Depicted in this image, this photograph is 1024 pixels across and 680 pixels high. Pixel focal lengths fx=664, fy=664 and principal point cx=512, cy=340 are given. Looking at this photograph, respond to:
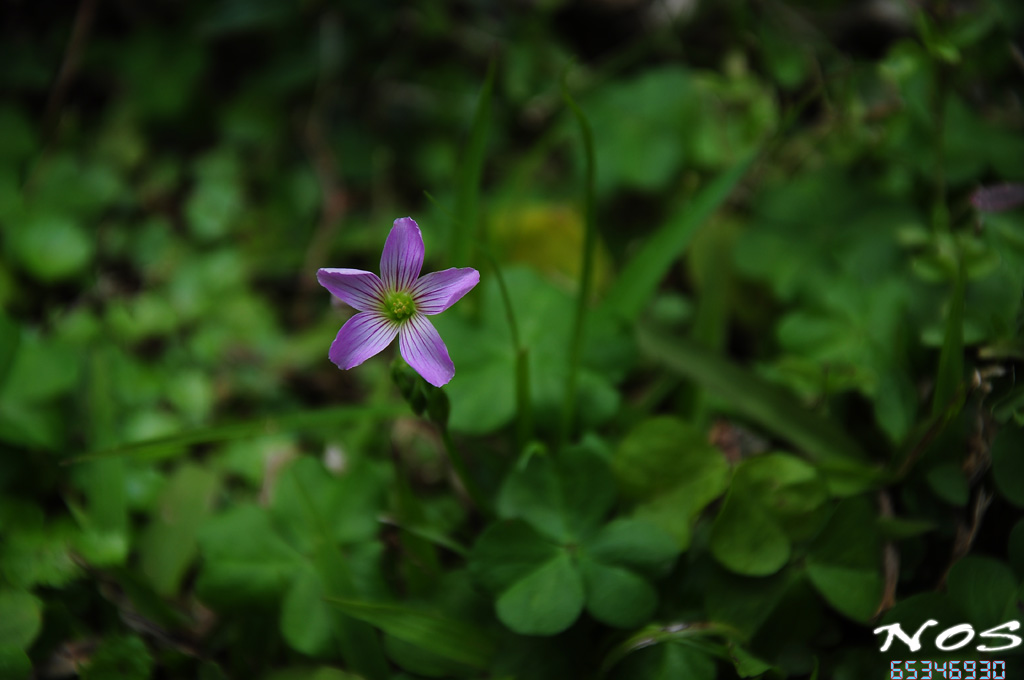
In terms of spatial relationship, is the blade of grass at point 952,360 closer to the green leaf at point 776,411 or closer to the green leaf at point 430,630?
the green leaf at point 776,411

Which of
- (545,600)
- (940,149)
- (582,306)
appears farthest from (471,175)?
(940,149)

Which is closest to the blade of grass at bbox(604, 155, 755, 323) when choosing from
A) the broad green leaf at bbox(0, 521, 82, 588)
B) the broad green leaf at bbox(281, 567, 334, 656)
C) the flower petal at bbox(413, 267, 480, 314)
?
the flower petal at bbox(413, 267, 480, 314)

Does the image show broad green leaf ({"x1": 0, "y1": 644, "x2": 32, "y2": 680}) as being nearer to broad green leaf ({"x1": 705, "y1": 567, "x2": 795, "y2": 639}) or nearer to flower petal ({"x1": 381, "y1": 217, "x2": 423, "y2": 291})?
flower petal ({"x1": 381, "y1": 217, "x2": 423, "y2": 291})

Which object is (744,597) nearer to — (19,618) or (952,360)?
(952,360)

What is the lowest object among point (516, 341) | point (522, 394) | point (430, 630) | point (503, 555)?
point (430, 630)

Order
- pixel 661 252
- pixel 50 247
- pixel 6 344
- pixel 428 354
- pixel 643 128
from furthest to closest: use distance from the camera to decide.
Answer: pixel 643 128 → pixel 50 247 → pixel 661 252 → pixel 6 344 → pixel 428 354

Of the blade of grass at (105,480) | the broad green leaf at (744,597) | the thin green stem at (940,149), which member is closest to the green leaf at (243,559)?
the blade of grass at (105,480)
